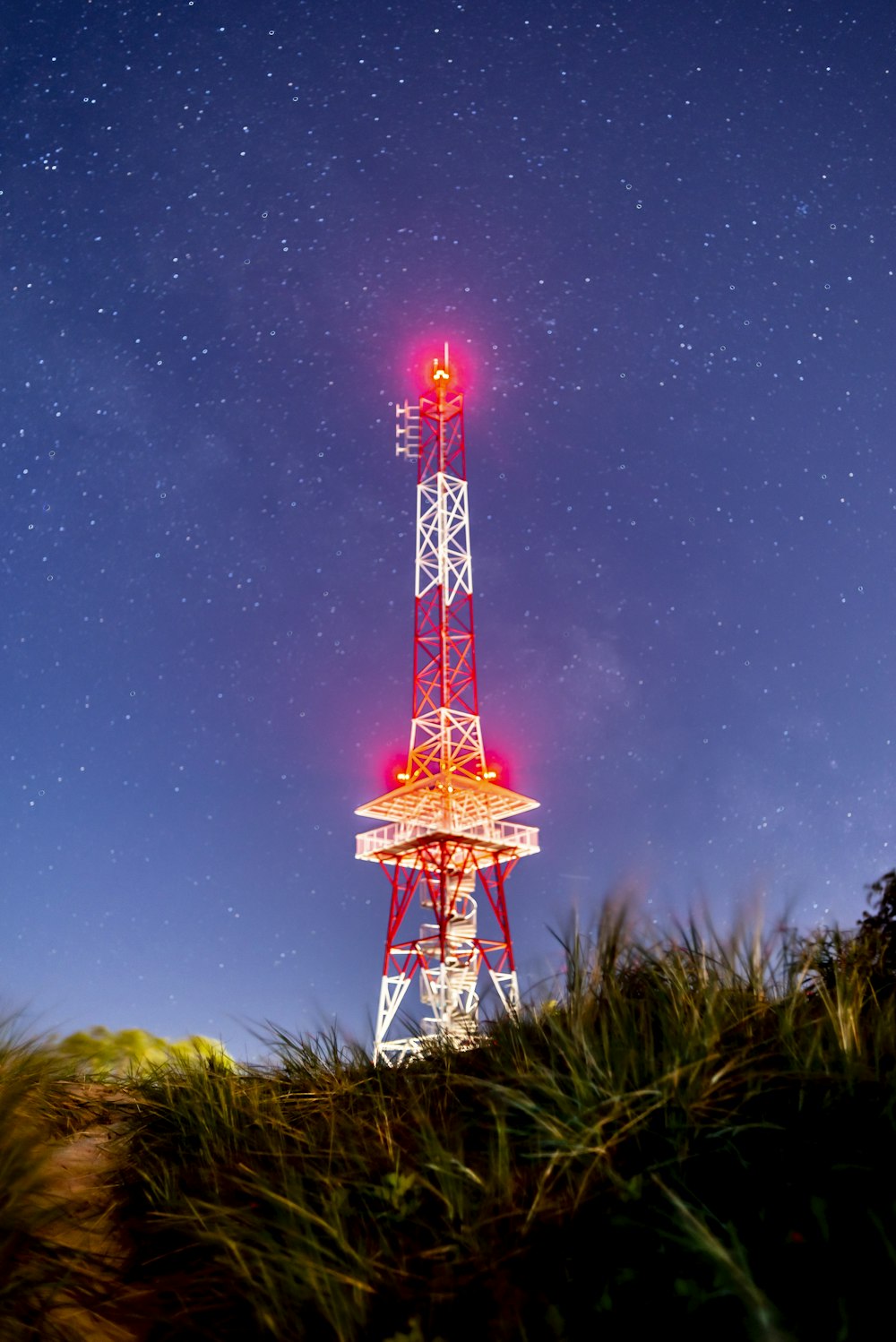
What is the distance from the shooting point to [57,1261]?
4.75 meters

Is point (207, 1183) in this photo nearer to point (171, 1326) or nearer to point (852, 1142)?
point (171, 1326)

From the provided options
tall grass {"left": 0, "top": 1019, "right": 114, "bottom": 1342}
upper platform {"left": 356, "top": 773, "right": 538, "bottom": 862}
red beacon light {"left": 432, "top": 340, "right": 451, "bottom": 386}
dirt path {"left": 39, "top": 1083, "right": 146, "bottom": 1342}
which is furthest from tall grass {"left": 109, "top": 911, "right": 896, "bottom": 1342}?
red beacon light {"left": 432, "top": 340, "right": 451, "bottom": 386}

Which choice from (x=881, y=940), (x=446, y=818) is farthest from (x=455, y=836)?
(x=881, y=940)

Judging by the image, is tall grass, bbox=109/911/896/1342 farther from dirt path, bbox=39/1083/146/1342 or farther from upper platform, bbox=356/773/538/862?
upper platform, bbox=356/773/538/862

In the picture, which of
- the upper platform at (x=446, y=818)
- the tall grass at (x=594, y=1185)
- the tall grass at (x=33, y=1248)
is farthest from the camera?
the upper platform at (x=446, y=818)

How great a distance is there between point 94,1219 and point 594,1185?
112 inches

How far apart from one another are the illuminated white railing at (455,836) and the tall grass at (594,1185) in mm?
25676

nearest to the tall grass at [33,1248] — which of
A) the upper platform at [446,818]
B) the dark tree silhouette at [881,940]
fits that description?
the dark tree silhouette at [881,940]

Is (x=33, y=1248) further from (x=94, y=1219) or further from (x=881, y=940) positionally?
(x=881, y=940)

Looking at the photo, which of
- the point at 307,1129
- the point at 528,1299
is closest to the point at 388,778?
the point at 307,1129

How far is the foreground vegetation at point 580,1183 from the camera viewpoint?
337cm

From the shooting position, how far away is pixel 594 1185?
4.00m

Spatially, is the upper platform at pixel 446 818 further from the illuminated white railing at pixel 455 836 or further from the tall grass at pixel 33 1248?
the tall grass at pixel 33 1248

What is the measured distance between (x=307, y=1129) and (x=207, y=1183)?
55cm
